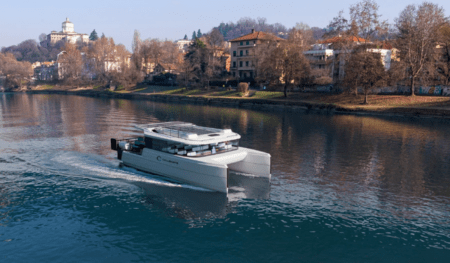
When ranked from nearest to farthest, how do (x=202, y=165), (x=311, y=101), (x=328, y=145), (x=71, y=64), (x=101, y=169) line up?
1. (x=202, y=165)
2. (x=101, y=169)
3. (x=328, y=145)
4. (x=311, y=101)
5. (x=71, y=64)

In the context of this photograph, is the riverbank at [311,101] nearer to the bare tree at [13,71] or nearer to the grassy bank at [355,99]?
the grassy bank at [355,99]

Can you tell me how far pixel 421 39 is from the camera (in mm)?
63812

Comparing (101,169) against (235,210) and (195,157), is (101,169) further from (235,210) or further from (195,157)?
(235,210)

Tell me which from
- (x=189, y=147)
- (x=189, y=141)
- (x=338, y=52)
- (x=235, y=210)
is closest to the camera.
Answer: (x=235, y=210)

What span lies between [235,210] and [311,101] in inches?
2387

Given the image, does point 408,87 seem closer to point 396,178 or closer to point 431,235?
point 396,178

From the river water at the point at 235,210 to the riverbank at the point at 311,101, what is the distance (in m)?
30.5

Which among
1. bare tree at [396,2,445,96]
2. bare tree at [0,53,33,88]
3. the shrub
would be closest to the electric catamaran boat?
bare tree at [396,2,445,96]

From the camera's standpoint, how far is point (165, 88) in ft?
372

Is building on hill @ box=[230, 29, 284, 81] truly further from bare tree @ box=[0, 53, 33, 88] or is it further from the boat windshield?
bare tree @ box=[0, 53, 33, 88]

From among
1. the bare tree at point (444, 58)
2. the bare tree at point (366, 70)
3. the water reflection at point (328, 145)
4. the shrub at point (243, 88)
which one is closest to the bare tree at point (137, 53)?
the shrub at point (243, 88)

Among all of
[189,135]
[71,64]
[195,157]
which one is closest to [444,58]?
[189,135]

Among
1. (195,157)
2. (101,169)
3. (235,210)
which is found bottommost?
(235,210)

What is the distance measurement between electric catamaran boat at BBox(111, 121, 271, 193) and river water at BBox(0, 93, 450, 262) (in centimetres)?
72
